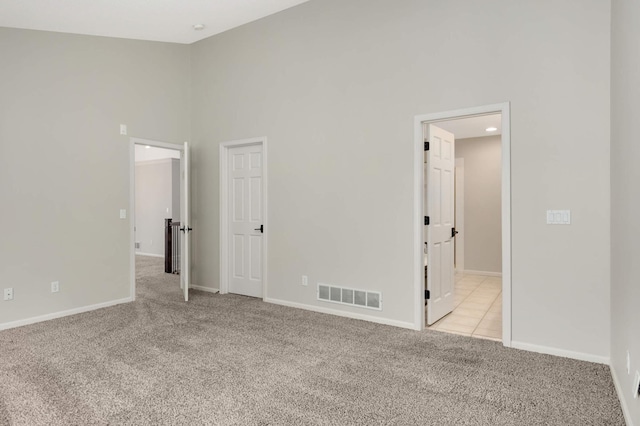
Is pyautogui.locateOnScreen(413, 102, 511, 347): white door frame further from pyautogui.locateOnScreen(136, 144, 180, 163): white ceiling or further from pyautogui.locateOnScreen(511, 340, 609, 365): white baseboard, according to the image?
pyautogui.locateOnScreen(136, 144, 180, 163): white ceiling

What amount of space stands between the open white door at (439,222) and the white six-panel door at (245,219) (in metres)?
2.21

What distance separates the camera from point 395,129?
396 centimetres

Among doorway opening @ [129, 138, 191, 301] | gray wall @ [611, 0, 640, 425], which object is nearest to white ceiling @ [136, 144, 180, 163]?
doorway opening @ [129, 138, 191, 301]

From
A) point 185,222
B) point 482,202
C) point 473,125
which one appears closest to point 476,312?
point 473,125

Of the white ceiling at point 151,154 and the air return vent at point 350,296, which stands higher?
the white ceiling at point 151,154

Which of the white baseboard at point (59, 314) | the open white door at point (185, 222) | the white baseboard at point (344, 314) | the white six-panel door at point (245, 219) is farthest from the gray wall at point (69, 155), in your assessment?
the white baseboard at point (344, 314)

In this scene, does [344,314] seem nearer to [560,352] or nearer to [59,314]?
[560,352]

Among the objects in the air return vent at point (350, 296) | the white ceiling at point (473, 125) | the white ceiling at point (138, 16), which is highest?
the white ceiling at point (138, 16)

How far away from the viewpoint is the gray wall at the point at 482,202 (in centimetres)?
718

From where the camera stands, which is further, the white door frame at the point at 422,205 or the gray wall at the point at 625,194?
the white door frame at the point at 422,205

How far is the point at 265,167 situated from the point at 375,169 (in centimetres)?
157

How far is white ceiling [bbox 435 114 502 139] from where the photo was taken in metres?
5.83

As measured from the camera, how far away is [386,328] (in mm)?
3902

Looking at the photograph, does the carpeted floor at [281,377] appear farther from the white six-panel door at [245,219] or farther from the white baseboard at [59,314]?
the white six-panel door at [245,219]
